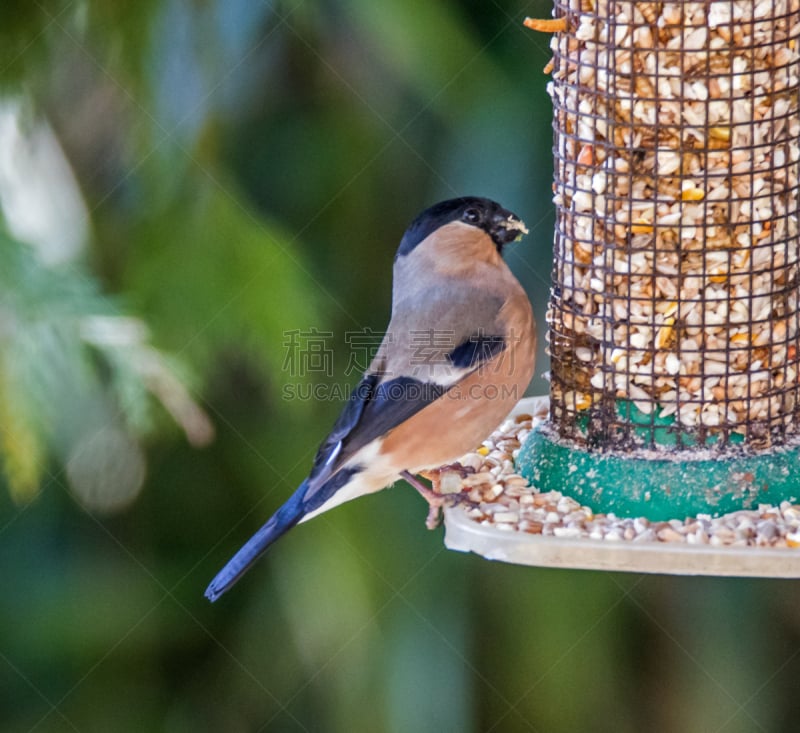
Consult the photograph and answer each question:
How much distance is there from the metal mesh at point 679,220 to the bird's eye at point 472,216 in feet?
1.00

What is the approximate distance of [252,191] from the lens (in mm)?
4309

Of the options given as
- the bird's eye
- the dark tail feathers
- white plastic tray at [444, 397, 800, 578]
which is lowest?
the dark tail feathers

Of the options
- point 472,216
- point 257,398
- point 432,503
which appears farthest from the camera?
point 257,398

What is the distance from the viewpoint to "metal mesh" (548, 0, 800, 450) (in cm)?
291

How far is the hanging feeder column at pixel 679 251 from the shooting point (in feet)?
9.55

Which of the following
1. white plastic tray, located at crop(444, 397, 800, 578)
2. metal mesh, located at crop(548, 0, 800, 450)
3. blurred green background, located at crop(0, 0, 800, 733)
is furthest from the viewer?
blurred green background, located at crop(0, 0, 800, 733)

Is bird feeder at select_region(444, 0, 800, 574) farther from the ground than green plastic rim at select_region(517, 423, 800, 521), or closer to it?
farther from the ground

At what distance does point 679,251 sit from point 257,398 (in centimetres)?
184

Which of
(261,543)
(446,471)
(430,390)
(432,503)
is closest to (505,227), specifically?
(430,390)

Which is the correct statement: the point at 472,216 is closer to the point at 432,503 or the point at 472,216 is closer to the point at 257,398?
the point at 432,503

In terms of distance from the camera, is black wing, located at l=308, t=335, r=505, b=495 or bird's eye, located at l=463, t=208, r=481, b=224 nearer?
black wing, located at l=308, t=335, r=505, b=495

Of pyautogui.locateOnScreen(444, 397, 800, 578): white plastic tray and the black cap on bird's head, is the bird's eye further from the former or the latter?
pyautogui.locateOnScreen(444, 397, 800, 578): white plastic tray

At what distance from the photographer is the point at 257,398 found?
443cm

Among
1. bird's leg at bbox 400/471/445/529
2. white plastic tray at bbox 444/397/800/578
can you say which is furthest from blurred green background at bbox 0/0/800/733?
white plastic tray at bbox 444/397/800/578
